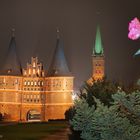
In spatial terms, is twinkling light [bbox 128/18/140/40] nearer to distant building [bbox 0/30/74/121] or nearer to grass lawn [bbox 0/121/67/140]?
grass lawn [bbox 0/121/67/140]

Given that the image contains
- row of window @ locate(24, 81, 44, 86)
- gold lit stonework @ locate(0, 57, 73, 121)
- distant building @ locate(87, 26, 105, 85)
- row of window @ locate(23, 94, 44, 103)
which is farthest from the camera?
distant building @ locate(87, 26, 105, 85)

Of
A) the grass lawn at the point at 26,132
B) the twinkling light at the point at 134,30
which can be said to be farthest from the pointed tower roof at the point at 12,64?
the twinkling light at the point at 134,30

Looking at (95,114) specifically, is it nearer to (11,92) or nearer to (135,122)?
(135,122)

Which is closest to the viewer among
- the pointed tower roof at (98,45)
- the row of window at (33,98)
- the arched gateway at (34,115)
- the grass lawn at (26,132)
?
the grass lawn at (26,132)

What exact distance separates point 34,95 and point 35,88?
146 cm

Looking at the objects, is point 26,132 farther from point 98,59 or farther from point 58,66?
point 98,59

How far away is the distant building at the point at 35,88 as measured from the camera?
7956 centimetres

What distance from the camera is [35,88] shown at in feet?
273

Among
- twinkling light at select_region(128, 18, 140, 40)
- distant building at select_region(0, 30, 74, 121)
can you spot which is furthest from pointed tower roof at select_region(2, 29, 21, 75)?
twinkling light at select_region(128, 18, 140, 40)

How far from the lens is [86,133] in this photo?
1179 centimetres

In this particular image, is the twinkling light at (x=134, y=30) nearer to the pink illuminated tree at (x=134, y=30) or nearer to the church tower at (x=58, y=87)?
the pink illuminated tree at (x=134, y=30)

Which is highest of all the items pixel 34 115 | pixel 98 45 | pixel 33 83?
pixel 98 45

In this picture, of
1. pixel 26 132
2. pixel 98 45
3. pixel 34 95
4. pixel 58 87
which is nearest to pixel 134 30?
pixel 26 132

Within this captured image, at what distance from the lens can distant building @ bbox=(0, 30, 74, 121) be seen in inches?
3132
